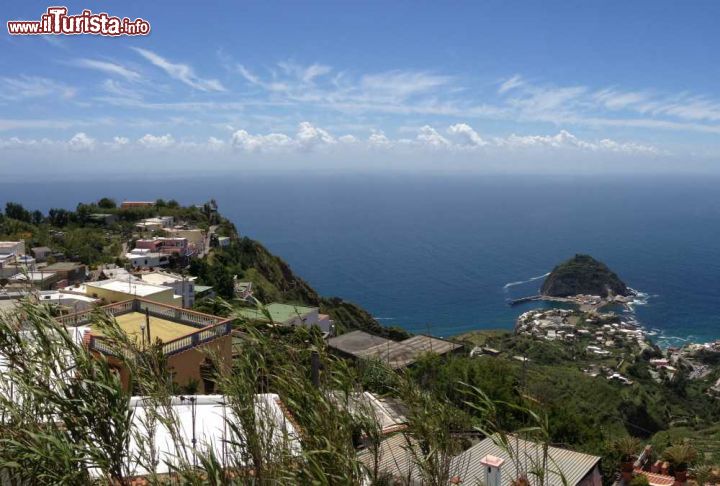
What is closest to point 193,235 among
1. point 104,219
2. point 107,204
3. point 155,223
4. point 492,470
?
point 155,223

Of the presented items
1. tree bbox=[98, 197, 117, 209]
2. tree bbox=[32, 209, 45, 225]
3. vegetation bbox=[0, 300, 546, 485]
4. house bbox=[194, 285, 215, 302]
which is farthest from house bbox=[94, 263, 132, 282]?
tree bbox=[98, 197, 117, 209]

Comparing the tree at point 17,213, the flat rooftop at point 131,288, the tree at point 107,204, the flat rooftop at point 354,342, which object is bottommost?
the flat rooftop at point 354,342

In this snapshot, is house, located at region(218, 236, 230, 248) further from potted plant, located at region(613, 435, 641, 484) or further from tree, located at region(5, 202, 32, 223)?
potted plant, located at region(613, 435, 641, 484)

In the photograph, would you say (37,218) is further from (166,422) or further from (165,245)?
(166,422)

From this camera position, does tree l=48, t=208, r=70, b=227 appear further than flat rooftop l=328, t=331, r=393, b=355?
Yes

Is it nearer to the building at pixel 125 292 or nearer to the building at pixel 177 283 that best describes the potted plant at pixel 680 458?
the building at pixel 125 292

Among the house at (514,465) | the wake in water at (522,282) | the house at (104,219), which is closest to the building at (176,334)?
the house at (514,465)
